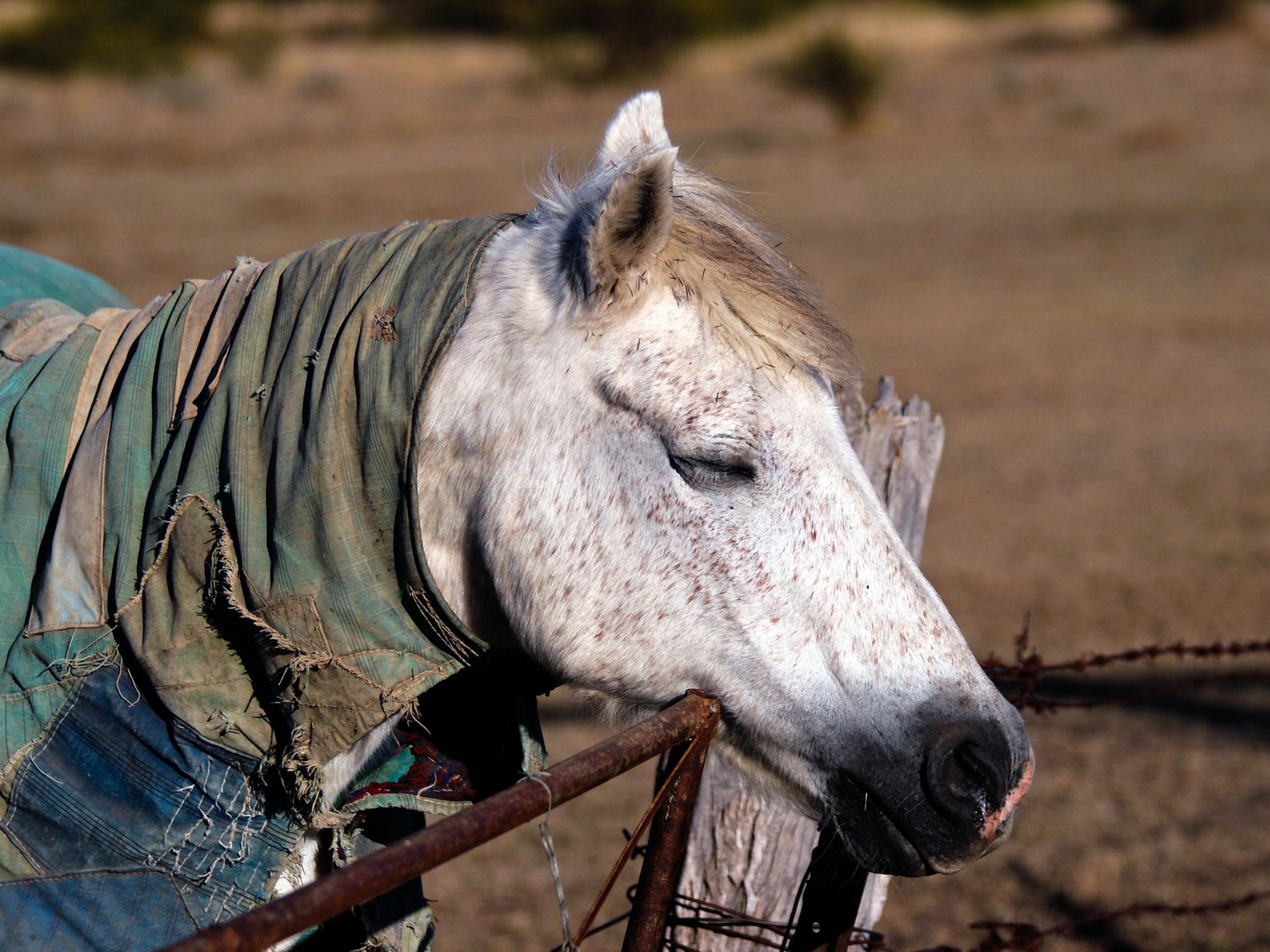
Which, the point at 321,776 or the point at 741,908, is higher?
the point at 321,776

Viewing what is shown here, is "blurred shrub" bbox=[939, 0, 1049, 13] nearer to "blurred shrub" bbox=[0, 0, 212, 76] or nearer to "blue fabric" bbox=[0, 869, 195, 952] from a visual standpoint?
"blurred shrub" bbox=[0, 0, 212, 76]

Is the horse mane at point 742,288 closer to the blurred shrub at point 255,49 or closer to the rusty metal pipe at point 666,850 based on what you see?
the rusty metal pipe at point 666,850

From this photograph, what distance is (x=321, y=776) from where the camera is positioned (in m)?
1.53

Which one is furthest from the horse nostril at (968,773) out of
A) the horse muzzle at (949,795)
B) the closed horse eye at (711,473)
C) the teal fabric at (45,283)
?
the teal fabric at (45,283)

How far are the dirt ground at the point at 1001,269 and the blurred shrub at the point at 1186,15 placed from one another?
3.73 feet

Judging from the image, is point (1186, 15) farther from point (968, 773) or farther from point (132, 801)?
point (132, 801)

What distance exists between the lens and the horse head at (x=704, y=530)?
1.50 m

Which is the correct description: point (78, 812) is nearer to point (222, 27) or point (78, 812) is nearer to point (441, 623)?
point (441, 623)

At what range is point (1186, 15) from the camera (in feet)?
97.5

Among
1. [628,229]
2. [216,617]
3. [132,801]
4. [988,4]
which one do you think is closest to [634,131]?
[628,229]

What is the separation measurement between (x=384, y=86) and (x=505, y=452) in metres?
27.1

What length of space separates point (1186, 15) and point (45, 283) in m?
33.4

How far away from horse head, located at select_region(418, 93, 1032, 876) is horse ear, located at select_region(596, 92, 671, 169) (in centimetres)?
16

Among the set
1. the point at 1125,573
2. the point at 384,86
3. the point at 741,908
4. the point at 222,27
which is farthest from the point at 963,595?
the point at 222,27
